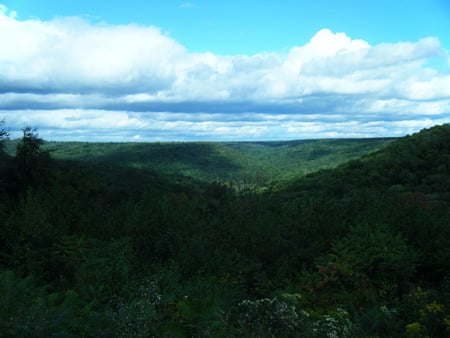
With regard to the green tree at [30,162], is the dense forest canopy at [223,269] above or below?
below

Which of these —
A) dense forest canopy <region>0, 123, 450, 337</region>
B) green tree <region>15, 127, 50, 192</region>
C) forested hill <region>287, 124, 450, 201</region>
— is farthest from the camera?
forested hill <region>287, 124, 450, 201</region>

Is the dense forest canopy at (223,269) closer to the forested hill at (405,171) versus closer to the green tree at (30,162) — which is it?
the green tree at (30,162)

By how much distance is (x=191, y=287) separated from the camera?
966cm

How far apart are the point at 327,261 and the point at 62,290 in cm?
782

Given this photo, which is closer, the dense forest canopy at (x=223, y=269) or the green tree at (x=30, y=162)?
the dense forest canopy at (x=223, y=269)

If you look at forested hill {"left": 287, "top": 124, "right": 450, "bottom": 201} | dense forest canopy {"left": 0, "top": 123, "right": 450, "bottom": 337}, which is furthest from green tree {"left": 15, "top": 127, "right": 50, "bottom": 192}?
forested hill {"left": 287, "top": 124, "right": 450, "bottom": 201}

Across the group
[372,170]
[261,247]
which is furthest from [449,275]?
[372,170]

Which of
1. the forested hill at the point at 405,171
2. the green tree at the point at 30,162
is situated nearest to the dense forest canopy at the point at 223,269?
the green tree at the point at 30,162

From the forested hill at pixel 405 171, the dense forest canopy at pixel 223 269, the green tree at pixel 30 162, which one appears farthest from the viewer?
the forested hill at pixel 405 171

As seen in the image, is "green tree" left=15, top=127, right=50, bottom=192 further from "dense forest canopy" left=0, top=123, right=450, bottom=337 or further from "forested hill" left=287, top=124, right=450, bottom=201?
"forested hill" left=287, top=124, right=450, bottom=201

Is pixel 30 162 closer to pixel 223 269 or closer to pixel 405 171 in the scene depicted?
pixel 223 269

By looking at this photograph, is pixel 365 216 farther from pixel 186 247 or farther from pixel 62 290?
pixel 62 290

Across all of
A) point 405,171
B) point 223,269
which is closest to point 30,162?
point 223,269

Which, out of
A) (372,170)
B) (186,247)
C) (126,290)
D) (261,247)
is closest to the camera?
(126,290)
